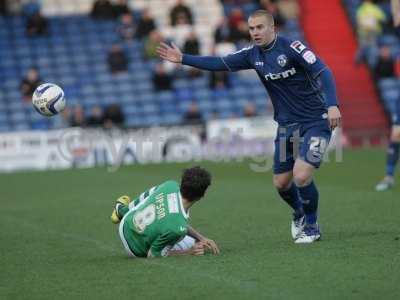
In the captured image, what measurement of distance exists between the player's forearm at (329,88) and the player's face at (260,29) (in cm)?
67

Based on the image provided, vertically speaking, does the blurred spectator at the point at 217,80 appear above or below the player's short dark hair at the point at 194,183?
above

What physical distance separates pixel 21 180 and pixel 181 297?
12947mm

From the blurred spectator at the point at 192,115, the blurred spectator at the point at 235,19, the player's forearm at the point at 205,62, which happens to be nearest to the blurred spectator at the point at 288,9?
the blurred spectator at the point at 235,19

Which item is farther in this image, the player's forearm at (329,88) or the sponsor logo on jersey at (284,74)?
the sponsor logo on jersey at (284,74)

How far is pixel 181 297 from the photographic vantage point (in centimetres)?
687

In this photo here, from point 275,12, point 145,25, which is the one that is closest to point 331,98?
point 145,25

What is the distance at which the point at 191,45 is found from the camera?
25.6 metres

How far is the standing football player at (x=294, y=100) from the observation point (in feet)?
30.3

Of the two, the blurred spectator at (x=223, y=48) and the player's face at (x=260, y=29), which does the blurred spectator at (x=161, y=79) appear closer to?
the blurred spectator at (x=223, y=48)

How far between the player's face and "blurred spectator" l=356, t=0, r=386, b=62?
18041mm

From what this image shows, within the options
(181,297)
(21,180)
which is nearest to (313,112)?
(181,297)

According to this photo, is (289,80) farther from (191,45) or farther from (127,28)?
(127,28)

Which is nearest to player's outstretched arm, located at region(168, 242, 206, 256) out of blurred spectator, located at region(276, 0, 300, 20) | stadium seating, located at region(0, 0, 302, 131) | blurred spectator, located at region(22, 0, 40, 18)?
stadium seating, located at region(0, 0, 302, 131)

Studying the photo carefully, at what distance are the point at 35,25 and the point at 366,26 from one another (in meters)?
9.35
